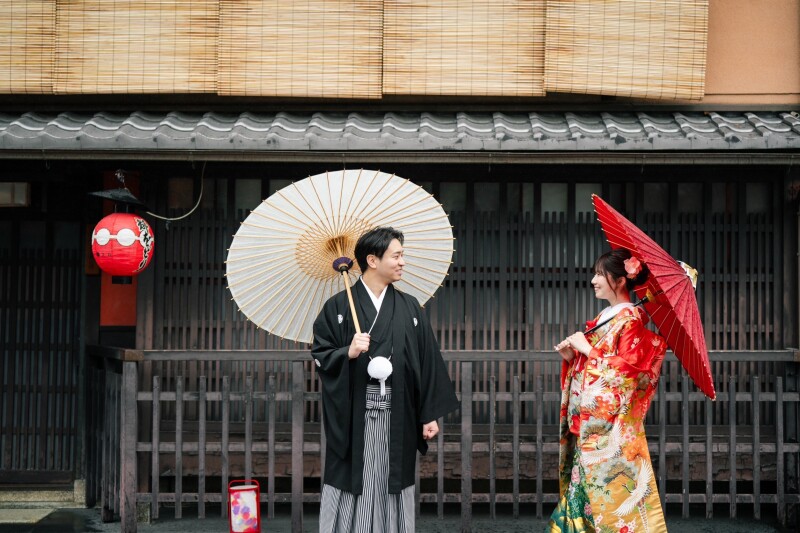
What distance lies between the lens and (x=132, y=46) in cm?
749

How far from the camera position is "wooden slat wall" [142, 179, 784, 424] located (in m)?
7.27

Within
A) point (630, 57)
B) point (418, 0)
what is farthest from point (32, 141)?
point (630, 57)

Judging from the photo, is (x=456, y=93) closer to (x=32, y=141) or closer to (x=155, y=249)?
(x=155, y=249)

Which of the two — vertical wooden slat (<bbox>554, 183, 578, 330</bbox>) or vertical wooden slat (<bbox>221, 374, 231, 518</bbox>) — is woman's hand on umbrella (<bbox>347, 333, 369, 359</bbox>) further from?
vertical wooden slat (<bbox>554, 183, 578, 330</bbox>)

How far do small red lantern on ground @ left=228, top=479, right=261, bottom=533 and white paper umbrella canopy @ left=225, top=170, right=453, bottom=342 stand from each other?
5.41ft

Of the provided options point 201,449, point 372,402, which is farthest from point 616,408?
point 201,449

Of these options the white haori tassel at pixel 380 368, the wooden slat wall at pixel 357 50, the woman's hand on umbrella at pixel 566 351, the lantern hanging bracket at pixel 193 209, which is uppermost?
the wooden slat wall at pixel 357 50

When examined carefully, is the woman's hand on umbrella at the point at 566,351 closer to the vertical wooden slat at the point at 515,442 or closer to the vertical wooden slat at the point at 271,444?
the vertical wooden slat at the point at 515,442

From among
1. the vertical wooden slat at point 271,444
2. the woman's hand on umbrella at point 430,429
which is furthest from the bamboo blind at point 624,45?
the woman's hand on umbrella at point 430,429

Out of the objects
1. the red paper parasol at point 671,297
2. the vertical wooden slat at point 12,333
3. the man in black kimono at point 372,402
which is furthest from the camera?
the vertical wooden slat at point 12,333

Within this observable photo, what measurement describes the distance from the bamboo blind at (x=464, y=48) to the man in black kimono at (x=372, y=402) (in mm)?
3065

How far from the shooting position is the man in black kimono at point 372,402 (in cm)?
484

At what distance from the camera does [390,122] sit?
714cm

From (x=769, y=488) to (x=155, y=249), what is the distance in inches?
236
